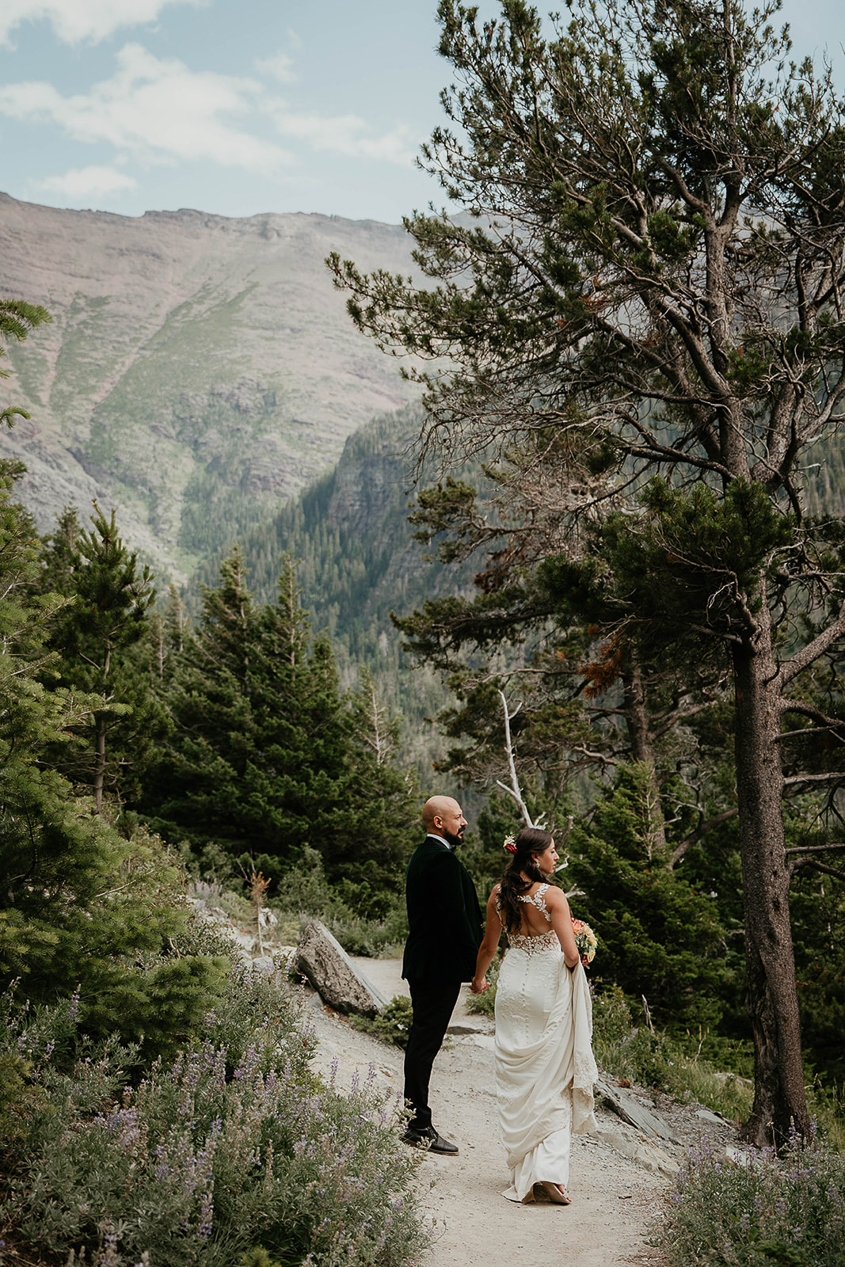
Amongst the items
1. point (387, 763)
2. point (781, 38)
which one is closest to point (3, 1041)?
point (781, 38)

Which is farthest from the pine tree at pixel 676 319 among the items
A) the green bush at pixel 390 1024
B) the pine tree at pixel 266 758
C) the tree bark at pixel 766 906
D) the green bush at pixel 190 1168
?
the pine tree at pixel 266 758

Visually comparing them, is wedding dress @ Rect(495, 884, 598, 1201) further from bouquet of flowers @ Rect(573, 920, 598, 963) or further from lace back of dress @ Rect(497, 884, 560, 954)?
bouquet of flowers @ Rect(573, 920, 598, 963)

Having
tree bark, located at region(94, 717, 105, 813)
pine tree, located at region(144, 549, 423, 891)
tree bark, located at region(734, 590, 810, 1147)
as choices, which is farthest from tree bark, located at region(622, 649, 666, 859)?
tree bark, located at region(94, 717, 105, 813)

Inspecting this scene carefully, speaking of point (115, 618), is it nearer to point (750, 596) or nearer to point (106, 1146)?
point (750, 596)

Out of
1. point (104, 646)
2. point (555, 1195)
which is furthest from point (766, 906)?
point (104, 646)

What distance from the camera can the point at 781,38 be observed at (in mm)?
8523

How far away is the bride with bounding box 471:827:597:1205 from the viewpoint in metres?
4.32

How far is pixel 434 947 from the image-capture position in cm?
463

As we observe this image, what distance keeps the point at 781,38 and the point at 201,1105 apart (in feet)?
33.8

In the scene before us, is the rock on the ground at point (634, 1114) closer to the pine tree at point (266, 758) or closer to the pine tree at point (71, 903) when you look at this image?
the pine tree at point (71, 903)

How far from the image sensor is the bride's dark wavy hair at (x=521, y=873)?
4.52 meters

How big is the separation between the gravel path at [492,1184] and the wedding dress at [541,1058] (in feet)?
0.78

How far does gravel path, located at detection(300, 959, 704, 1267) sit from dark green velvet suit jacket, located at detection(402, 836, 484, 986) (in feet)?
2.31

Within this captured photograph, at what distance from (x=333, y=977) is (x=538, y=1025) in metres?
3.43
